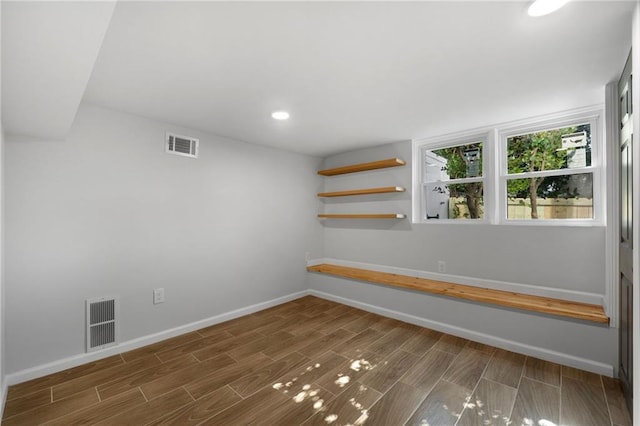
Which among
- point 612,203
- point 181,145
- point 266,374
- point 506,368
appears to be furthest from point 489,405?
point 181,145

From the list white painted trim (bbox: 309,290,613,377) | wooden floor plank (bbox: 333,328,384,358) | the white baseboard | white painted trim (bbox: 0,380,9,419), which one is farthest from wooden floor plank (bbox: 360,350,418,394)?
white painted trim (bbox: 0,380,9,419)

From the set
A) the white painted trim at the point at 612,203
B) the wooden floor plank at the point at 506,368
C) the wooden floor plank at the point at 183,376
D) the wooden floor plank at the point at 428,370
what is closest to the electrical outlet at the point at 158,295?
the wooden floor plank at the point at 183,376

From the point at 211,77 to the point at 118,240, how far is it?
1.68 metres

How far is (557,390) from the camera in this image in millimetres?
2029

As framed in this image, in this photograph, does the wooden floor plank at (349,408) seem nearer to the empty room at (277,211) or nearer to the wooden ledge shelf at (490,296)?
the empty room at (277,211)

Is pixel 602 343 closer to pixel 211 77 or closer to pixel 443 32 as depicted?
pixel 443 32

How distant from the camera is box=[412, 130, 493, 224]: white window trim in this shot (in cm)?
320

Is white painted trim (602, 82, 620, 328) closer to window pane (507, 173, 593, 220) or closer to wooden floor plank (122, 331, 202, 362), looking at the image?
window pane (507, 173, 593, 220)

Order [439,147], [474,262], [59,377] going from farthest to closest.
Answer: [439,147]
[474,262]
[59,377]

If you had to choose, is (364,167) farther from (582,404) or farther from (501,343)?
(582,404)

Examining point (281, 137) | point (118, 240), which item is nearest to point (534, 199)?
point (281, 137)

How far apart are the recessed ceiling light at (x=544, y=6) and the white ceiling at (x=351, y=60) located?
0.14 ft

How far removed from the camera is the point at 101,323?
2494 millimetres

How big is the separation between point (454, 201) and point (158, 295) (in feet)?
11.1
